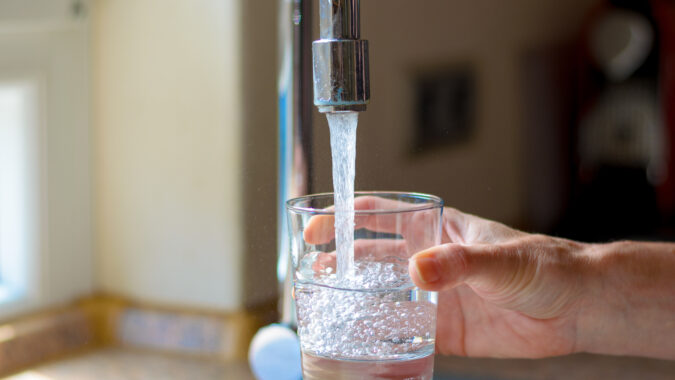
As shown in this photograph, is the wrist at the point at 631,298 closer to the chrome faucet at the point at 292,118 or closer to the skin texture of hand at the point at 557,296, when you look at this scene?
the skin texture of hand at the point at 557,296

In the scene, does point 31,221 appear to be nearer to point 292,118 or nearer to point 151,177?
point 151,177

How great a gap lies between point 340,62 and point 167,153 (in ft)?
0.57

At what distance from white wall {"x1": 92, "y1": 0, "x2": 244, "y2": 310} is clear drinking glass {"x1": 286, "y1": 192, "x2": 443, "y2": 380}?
104 millimetres

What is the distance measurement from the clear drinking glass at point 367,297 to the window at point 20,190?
191 millimetres

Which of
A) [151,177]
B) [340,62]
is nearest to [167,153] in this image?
[151,177]

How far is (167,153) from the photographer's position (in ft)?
1.60

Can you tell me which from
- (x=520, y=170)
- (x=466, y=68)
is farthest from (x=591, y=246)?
(x=466, y=68)

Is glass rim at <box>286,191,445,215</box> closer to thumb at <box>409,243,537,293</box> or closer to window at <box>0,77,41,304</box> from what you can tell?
thumb at <box>409,243,537,293</box>

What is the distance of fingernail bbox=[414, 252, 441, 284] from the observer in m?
0.36

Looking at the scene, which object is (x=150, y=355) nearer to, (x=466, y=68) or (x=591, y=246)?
(x=591, y=246)

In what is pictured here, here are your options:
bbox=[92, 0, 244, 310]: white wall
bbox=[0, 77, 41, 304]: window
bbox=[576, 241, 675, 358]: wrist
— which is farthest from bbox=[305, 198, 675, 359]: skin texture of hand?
bbox=[0, 77, 41, 304]: window

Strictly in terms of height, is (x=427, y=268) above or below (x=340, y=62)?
below

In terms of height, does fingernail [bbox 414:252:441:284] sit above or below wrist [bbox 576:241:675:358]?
above

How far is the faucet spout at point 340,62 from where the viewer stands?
14.3 inches
